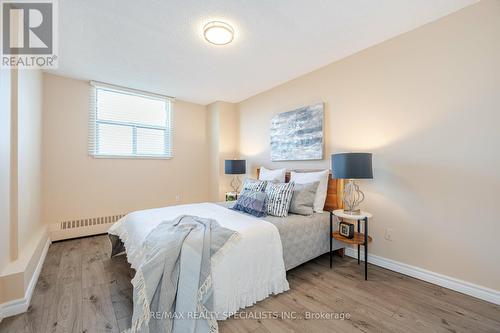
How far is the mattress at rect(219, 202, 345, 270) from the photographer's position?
2.06 metres

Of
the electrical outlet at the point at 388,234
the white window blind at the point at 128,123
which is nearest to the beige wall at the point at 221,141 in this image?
the white window blind at the point at 128,123

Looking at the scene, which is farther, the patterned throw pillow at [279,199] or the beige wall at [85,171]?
the beige wall at [85,171]

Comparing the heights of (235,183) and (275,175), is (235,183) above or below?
below

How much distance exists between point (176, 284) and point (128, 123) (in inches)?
133

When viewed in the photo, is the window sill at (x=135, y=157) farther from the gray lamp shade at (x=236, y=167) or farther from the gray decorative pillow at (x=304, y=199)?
the gray decorative pillow at (x=304, y=199)

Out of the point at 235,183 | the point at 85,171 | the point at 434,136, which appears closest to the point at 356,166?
the point at 434,136

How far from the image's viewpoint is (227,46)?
8.15 ft

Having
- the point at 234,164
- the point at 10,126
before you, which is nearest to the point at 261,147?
the point at 234,164

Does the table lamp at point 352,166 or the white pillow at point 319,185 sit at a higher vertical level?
the table lamp at point 352,166

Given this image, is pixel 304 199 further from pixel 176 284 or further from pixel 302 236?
pixel 176 284

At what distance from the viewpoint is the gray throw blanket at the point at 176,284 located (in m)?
1.33

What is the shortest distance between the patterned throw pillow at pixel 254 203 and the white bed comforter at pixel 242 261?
0.57 ft

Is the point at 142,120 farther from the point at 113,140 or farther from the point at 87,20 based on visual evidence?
the point at 87,20

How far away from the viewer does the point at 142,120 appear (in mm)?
4000
